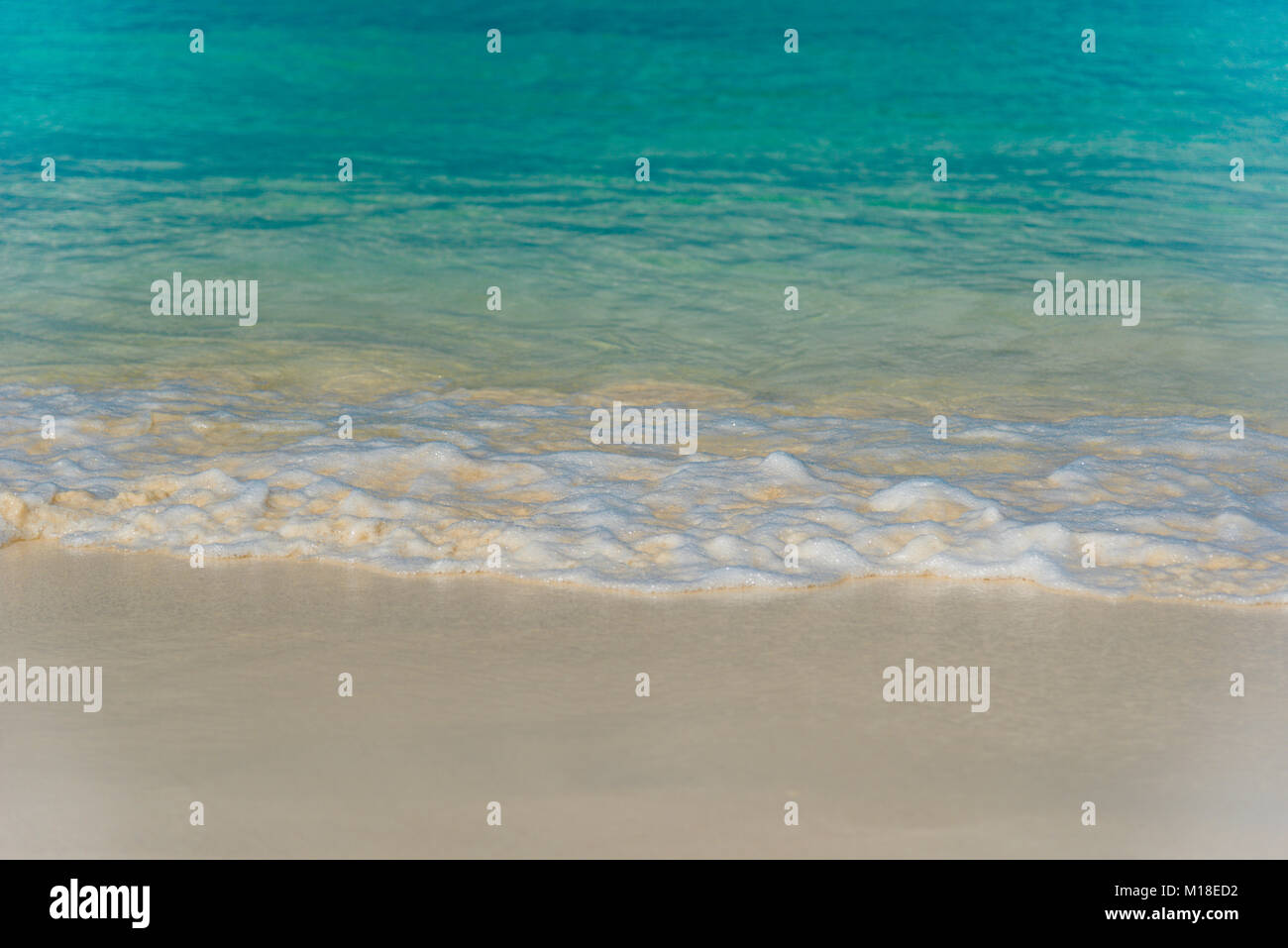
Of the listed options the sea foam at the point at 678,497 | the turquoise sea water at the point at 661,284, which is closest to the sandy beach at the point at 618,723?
the sea foam at the point at 678,497

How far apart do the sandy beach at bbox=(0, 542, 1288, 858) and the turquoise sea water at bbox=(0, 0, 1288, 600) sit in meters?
0.40

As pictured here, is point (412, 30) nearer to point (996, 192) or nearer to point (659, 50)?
point (659, 50)

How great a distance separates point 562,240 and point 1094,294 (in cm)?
469

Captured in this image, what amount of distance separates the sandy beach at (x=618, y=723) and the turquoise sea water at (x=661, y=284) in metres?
0.40

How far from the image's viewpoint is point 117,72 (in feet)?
64.5

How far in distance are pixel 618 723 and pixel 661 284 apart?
7123 mm

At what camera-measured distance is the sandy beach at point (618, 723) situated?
3062 mm

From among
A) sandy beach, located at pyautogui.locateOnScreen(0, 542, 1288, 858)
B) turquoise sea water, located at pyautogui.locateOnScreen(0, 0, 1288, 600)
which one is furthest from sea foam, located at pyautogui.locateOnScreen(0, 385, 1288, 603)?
sandy beach, located at pyautogui.locateOnScreen(0, 542, 1288, 858)

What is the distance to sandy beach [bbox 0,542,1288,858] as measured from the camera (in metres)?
3.06

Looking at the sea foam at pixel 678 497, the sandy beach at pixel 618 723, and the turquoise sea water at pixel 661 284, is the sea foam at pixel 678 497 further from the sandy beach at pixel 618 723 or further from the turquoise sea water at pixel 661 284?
the sandy beach at pixel 618 723

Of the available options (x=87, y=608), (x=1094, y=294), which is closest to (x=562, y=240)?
(x=1094, y=294)

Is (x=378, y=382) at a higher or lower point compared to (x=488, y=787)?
higher

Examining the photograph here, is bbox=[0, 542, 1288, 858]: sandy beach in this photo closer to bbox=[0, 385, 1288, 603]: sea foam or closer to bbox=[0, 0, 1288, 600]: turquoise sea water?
bbox=[0, 385, 1288, 603]: sea foam

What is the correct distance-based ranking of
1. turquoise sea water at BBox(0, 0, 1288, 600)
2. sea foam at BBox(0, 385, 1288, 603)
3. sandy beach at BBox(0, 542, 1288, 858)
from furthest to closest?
turquoise sea water at BBox(0, 0, 1288, 600)
sea foam at BBox(0, 385, 1288, 603)
sandy beach at BBox(0, 542, 1288, 858)
